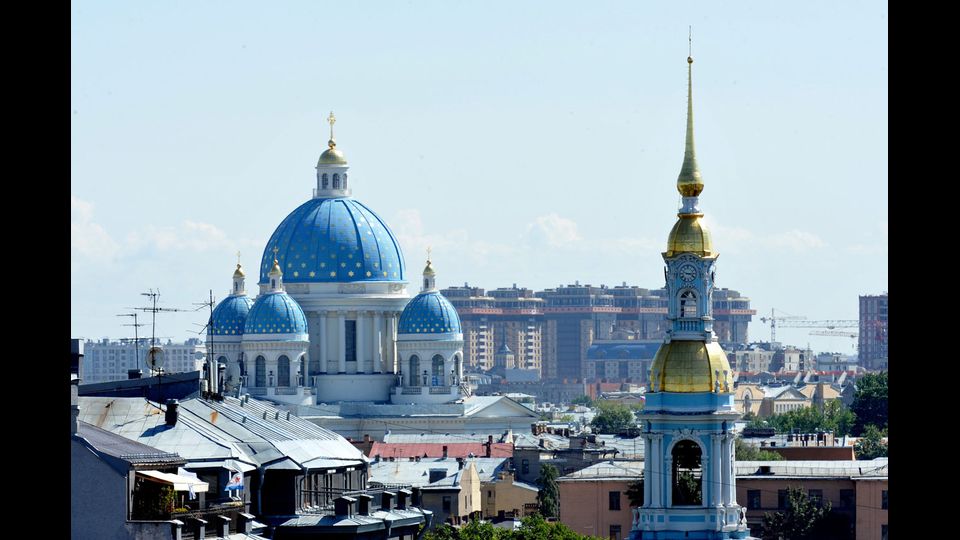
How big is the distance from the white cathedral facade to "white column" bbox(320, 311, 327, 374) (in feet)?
0.16

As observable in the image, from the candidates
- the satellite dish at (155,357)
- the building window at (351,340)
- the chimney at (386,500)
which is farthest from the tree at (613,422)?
the chimney at (386,500)

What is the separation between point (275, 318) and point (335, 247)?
7.72m

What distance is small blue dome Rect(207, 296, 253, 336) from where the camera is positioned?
437ft

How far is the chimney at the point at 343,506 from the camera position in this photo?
5225 centimetres

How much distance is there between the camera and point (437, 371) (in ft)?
449

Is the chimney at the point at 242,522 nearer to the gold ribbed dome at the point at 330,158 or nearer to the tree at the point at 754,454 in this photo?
the tree at the point at 754,454

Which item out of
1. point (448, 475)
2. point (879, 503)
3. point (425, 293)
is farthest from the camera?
point (425, 293)

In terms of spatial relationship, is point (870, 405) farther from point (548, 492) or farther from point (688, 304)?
point (688, 304)

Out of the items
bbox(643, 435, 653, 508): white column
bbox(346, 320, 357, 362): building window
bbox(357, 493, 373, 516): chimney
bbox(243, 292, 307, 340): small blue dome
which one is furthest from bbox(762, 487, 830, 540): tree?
bbox(346, 320, 357, 362): building window
